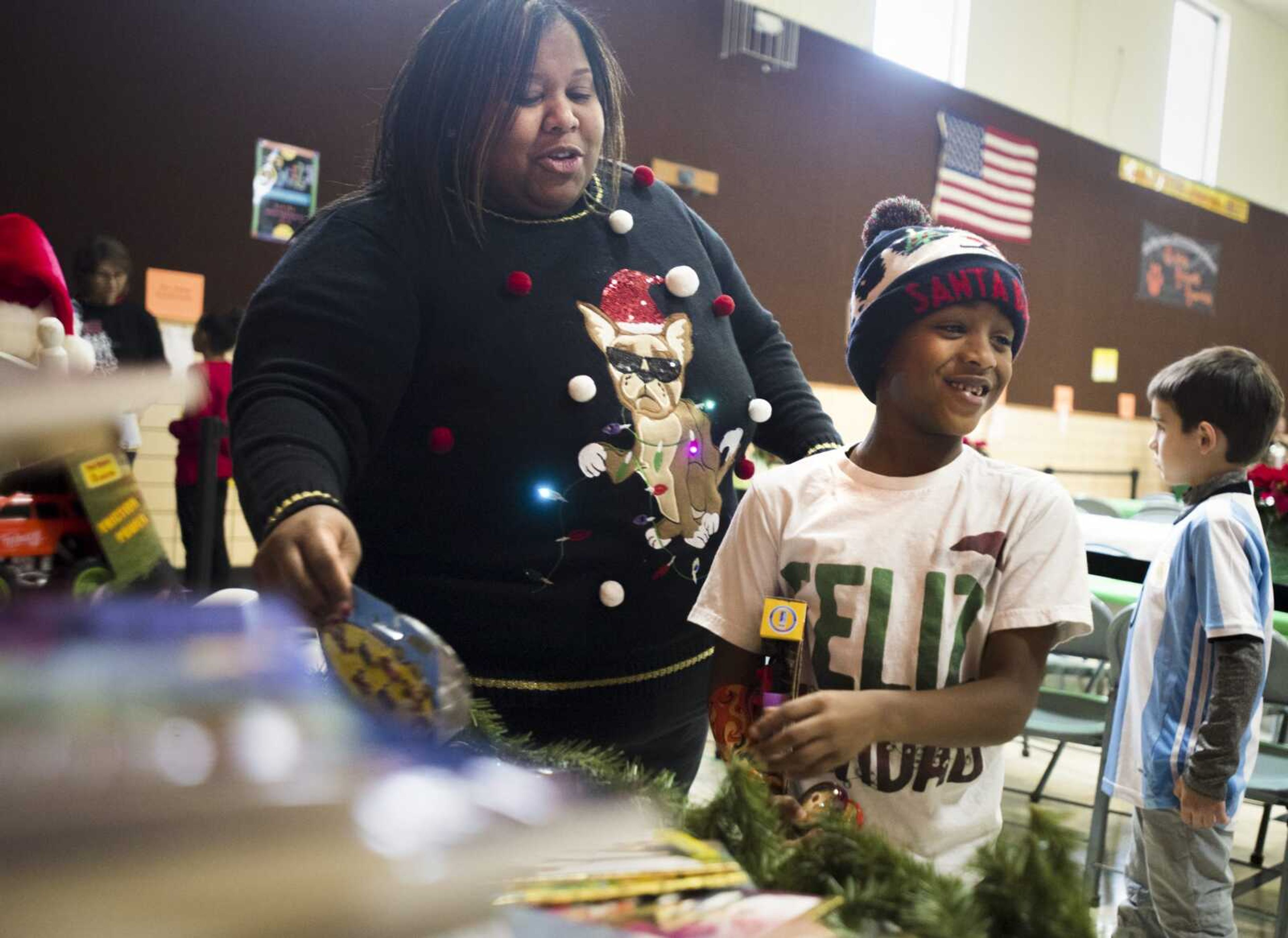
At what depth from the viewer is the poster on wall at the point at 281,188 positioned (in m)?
6.32

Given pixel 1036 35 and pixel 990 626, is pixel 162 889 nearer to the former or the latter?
pixel 990 626

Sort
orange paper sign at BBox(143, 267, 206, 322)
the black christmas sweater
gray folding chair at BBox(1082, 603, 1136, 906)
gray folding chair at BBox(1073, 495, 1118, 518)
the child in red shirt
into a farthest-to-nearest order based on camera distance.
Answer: gray folding chair at BBox(1073, 495, 1118, 518) < orange paper sign at BBox(143, 267, 206, 322) < the child in red shirt < gray folding chair at BBox(1082, 603, 1136, 906) < the black christmas sweater

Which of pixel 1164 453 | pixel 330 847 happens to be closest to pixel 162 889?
pixel 330 847

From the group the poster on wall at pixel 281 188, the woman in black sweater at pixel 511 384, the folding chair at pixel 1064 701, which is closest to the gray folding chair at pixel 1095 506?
the folding chair at pixel 1064 701

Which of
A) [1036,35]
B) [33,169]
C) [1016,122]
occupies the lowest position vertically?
[33,169]

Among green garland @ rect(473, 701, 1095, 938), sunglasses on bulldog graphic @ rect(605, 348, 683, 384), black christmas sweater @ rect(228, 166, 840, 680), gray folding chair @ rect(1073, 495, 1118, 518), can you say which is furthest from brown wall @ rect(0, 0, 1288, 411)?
gray folding chair @ rect(1073, 495, 1118, 518)

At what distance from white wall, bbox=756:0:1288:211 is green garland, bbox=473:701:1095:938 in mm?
8534

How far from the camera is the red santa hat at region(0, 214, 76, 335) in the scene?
1.08 meters

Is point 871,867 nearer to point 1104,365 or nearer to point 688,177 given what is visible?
point 688,177

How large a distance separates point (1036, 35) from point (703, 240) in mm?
10358

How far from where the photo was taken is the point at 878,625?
1250mm

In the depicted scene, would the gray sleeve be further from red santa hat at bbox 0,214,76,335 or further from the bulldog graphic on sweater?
red santa hat at bbox 0,214,76,335

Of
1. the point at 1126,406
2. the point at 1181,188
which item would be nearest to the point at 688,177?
the point at 1126,406

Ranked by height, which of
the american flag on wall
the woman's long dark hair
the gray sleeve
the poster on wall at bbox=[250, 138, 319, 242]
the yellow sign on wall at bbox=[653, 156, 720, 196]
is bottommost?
the gray sleeve
